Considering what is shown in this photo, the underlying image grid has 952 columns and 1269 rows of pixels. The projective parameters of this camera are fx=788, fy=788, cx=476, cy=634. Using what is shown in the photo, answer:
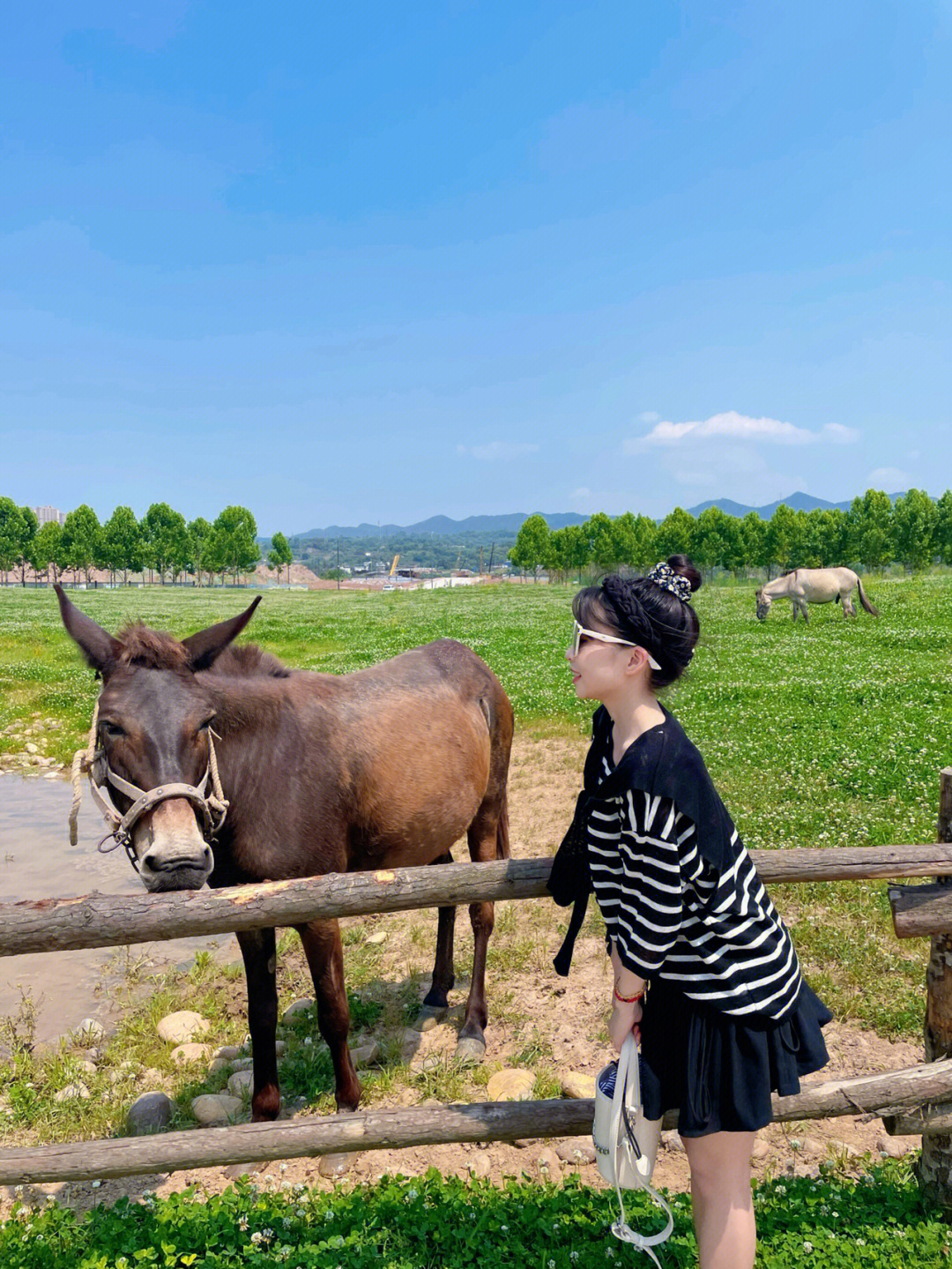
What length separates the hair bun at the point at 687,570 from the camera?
316 cm

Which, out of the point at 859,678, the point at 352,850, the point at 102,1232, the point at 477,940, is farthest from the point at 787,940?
the point at 859,678

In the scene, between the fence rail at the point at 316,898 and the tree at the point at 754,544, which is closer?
the fence rail at the point at 316,898

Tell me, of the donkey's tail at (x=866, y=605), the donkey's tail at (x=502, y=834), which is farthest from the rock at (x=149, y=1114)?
the donkey's tail at (x=866, y=605)

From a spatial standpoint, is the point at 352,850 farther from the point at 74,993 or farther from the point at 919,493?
the point at 919,493

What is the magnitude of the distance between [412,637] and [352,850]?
26.1 metres

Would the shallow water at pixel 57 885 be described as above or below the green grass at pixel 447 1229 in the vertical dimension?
below

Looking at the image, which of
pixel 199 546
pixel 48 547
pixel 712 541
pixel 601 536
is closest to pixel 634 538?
pixel 601 536

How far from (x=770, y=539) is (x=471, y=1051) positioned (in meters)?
97.4

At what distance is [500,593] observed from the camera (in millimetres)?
80438

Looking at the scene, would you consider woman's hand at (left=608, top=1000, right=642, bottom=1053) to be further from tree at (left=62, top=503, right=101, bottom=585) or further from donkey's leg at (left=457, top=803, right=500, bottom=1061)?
tree at (left=62, top=503, right=101, bottom=585)

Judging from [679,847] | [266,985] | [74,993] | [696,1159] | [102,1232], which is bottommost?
[74,993]

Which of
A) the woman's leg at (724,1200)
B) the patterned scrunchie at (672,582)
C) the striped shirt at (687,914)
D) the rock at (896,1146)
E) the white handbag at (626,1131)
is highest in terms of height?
the patterned scrunchie at (672,582)

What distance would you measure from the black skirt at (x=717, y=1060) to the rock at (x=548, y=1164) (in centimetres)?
212

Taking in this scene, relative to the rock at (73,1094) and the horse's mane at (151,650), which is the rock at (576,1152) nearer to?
the rock at (73,1094)
